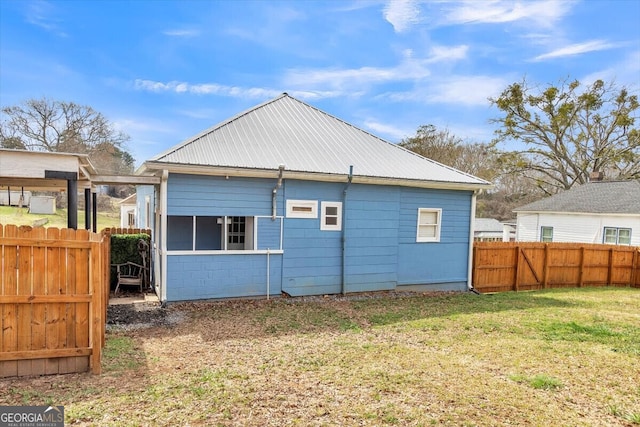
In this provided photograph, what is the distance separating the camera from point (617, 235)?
55.5 ft

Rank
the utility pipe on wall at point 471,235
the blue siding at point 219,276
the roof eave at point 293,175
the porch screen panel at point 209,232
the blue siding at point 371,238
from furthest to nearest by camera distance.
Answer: the porch screen panel at point 209,232, the utility pipe on wall at point 471,235, the blue siding at point 371,238, the blue siding at point 219,276, the roof eave at point 293,175

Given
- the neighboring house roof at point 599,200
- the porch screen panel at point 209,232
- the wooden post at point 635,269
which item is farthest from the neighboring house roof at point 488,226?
the porch screen panel at point 209,232

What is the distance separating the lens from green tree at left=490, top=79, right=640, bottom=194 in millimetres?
25719

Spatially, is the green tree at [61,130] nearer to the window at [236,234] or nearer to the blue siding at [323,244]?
the window at [236,234]

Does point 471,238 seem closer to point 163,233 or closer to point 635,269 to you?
point 635,269

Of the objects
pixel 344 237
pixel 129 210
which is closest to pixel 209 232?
pixel 344 237

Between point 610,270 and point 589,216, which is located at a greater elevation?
point 589,216

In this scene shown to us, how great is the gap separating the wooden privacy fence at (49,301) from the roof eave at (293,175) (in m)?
3.33

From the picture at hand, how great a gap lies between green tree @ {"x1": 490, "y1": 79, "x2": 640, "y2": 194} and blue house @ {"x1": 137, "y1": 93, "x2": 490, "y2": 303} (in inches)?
807

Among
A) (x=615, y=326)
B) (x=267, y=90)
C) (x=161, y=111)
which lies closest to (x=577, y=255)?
(x=615, y=326)

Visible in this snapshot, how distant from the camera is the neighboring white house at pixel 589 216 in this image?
16625mm

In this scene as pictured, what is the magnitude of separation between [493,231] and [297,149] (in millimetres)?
21523

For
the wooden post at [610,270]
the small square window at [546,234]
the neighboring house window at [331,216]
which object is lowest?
the wooden post at [610,270]

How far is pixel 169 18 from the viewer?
11469 millimetres
